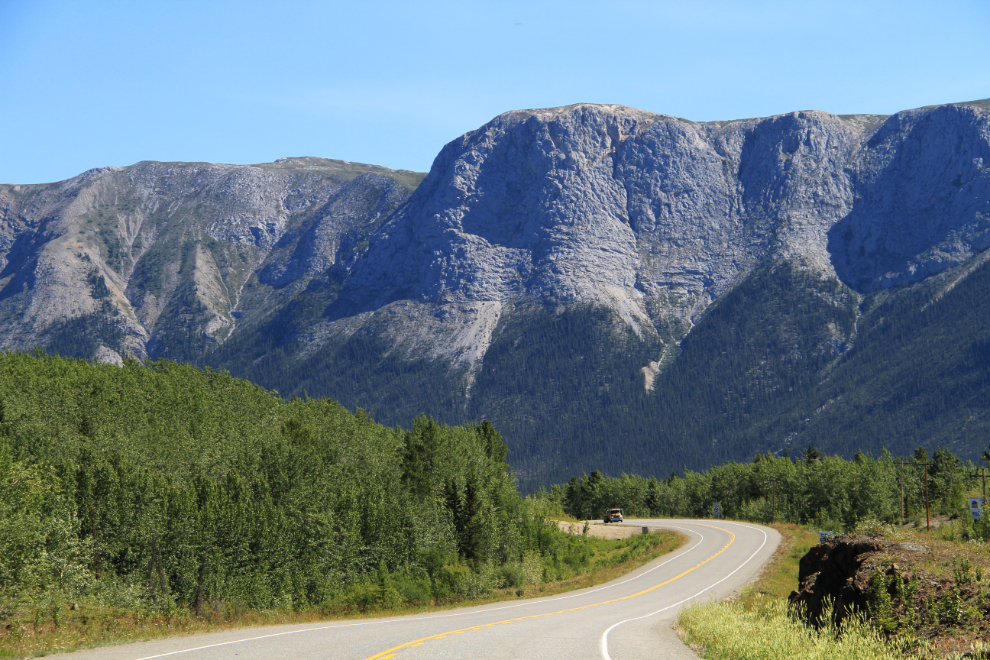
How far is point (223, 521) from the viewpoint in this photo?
51.8 metres

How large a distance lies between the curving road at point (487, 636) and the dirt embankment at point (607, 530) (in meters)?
50.1

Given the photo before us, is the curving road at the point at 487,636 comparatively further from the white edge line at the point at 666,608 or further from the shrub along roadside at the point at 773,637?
the shrub along roadside at the point at 773,637

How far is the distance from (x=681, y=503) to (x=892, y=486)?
121ft

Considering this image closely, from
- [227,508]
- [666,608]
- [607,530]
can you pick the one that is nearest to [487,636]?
[666,608]

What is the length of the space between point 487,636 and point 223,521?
30834 millimetres

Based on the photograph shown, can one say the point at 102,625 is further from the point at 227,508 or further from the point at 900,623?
the point at 227,508

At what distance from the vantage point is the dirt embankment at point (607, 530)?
98.8 metres

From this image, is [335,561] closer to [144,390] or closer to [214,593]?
[214,593]

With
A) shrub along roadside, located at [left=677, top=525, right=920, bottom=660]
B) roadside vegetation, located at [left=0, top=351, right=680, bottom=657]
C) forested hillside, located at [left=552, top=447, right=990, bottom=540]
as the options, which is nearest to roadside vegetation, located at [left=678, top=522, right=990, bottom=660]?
shrub along roadside, located at [left=677, top=525, right=920, bottom=660]

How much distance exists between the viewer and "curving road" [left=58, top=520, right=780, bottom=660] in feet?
69.9

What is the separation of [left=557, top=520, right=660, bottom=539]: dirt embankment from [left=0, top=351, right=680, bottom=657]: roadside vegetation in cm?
795

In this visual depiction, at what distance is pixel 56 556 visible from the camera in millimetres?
39219

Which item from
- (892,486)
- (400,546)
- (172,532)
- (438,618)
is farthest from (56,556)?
(892,486)

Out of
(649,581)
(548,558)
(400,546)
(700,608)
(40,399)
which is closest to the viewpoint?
(700,608)
